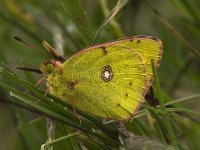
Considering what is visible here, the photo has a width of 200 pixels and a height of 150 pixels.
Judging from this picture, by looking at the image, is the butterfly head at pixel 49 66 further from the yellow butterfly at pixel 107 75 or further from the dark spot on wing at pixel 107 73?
the dark spot on wing at pixel 107 73

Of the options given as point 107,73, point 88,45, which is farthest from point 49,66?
point 88,45

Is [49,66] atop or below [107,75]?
atop

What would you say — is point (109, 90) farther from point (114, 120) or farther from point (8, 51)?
point (8, 51)

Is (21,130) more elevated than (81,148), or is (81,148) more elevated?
(21,130)

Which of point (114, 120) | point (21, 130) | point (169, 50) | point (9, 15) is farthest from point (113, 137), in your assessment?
point (9, 15)

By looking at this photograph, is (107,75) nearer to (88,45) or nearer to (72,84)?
(72,84)

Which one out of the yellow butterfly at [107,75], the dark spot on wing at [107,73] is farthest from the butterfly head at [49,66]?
the dark spot on wing at [107,73]
